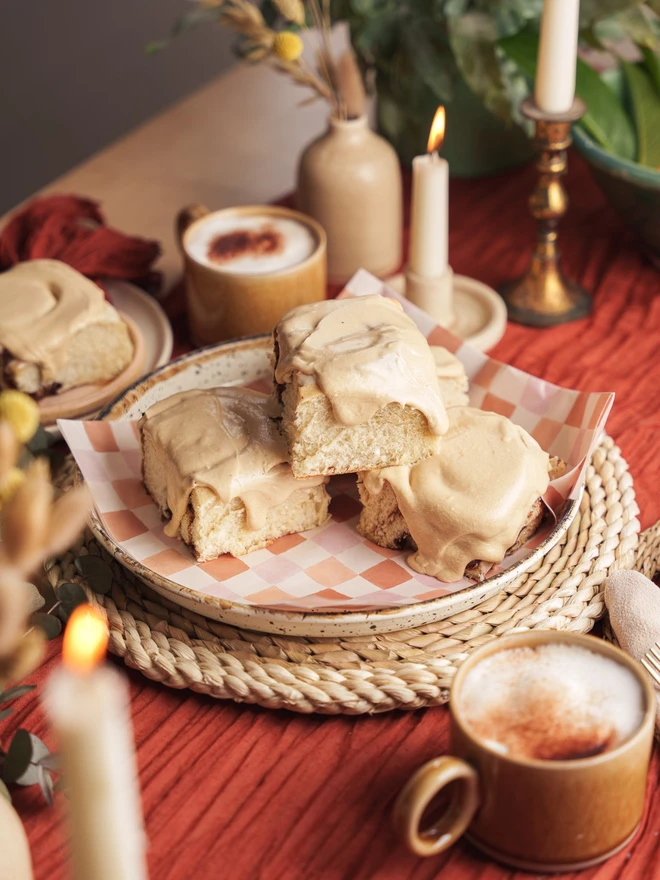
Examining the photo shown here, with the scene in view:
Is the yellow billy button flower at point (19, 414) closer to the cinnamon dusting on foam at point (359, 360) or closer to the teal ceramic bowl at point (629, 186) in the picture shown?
the cinnamon dusting on foam at point (359, 360)

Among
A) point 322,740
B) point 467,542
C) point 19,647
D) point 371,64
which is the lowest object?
point 322,740

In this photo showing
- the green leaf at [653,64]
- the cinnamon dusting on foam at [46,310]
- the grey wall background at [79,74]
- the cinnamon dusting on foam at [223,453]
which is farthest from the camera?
the grey wall background at [79,74]

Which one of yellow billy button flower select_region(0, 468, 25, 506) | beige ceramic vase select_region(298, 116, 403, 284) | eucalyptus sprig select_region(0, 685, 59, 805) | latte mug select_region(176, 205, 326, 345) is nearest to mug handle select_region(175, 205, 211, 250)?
latte mug select_region(176, 205, 326, 345)

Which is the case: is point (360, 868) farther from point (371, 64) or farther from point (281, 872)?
point (371, 64)

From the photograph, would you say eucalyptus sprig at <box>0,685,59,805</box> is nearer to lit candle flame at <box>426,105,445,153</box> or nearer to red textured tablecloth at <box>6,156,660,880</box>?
red textured tablecloth at <box>6,156,660,880</box>

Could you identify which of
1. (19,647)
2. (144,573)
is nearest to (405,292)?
(144,573)

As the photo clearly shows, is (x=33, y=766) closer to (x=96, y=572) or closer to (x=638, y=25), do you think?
(x=96, y=572)

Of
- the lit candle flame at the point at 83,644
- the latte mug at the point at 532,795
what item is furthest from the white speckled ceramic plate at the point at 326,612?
the lit candle flame at the point at 83,644
